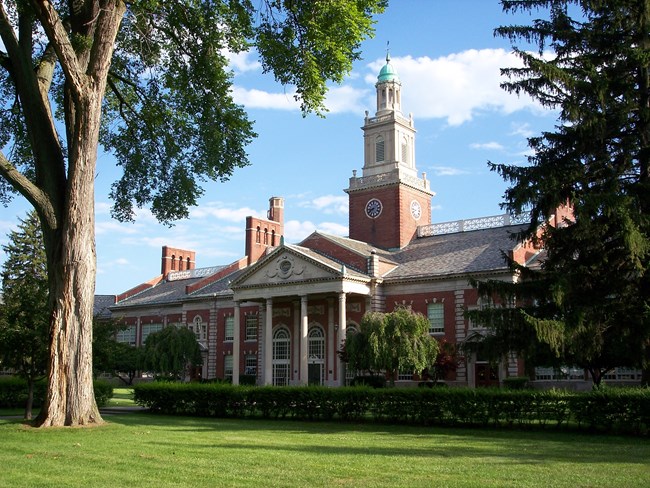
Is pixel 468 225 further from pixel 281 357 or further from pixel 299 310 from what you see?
pixel 281 357

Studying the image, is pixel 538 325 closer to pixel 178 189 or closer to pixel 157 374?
pixel 178 189

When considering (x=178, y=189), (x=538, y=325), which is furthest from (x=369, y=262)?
(x=538, y=325)

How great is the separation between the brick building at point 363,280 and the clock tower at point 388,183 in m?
0.08

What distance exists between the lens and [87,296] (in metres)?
18.3

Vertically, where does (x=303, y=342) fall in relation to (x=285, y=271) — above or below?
below

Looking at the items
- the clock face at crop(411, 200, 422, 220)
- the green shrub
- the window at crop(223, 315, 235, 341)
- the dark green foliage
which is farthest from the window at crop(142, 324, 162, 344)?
the green shrub

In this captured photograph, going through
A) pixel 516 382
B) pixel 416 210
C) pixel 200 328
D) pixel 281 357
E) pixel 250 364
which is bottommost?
pixel 516 382

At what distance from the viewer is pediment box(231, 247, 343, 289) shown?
43.4 m

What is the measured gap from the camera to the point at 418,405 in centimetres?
2284

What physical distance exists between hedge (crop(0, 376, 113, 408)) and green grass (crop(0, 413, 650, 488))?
40.6 ft

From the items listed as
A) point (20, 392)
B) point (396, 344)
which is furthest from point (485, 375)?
point (20, 392)

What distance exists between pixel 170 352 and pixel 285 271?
9.51m

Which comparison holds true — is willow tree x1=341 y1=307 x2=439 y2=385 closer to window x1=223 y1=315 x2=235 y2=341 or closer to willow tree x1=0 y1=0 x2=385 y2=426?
willow tree x1=0 y1=0 x2=385 y2=426

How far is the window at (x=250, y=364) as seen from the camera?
168 feet
